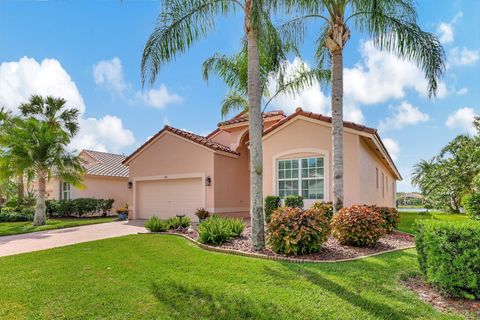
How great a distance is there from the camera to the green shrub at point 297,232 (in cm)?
793

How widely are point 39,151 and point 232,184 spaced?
11.5 m

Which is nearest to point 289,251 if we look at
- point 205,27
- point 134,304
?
point 134,304

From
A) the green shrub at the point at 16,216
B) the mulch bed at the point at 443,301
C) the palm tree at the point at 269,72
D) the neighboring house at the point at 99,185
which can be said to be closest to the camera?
the mulch bed at the point at 443,301

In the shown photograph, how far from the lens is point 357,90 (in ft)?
46.5

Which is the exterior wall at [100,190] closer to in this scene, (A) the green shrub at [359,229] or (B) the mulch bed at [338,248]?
(B) the mulch bed at [338,248]

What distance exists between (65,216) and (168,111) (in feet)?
42.5

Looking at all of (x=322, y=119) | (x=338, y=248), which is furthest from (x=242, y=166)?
(x=338, y=248)

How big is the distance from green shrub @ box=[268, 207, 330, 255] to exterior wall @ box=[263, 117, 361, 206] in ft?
17.8

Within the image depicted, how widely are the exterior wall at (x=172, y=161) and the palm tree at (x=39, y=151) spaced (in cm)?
413

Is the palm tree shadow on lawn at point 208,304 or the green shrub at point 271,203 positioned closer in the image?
the palm tree shadow on lawn at point 208,304

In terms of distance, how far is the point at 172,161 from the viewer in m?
18.9

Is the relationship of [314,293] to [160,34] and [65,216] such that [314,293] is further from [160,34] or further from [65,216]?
[65,216]

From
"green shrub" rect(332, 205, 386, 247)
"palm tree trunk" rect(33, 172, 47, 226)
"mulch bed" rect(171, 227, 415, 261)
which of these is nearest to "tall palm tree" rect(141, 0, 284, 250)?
"mulch bed" rect(171, 227, 415, 261)

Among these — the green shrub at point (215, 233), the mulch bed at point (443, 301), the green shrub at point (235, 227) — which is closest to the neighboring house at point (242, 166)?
the green shrub at point (235, 227)
